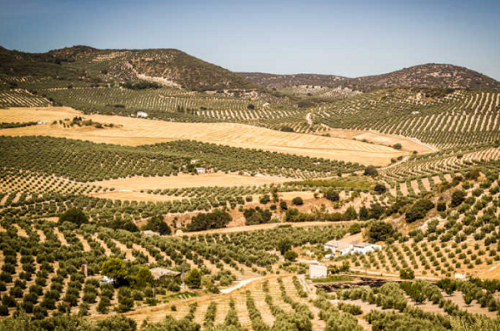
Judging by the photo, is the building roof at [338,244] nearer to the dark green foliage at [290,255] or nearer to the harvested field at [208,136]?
the dark green foliage at [290,255]

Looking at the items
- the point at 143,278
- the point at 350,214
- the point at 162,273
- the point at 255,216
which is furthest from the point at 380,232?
the point at 143,278

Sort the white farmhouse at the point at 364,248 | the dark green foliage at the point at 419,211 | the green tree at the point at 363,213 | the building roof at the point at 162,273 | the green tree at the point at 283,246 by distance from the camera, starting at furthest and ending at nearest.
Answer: the green tree at the point at 363,213 < the green tree at the point at 283,246 < the dark green foliage at the point at 419,211 < the white farmhouse at the point at 364,248 < the building roof at the point at 162,273

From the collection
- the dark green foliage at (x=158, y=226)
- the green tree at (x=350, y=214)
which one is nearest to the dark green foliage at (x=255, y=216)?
the green tree at (x=350, y=214)

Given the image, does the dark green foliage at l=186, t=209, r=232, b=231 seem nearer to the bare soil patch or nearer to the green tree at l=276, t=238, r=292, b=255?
the green tree at l=276, t=238, r=292, b=255

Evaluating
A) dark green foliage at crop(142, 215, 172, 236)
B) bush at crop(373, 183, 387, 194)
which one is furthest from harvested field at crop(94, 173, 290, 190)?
dark green foliage at crop(142, 215, 172, 236)

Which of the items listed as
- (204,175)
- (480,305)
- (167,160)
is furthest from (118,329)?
(167,160)

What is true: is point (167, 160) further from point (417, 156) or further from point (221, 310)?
point (221, 310)

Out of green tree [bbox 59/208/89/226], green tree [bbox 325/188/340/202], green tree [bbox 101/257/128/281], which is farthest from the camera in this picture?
green tree [bbox 325/188/340/202]
